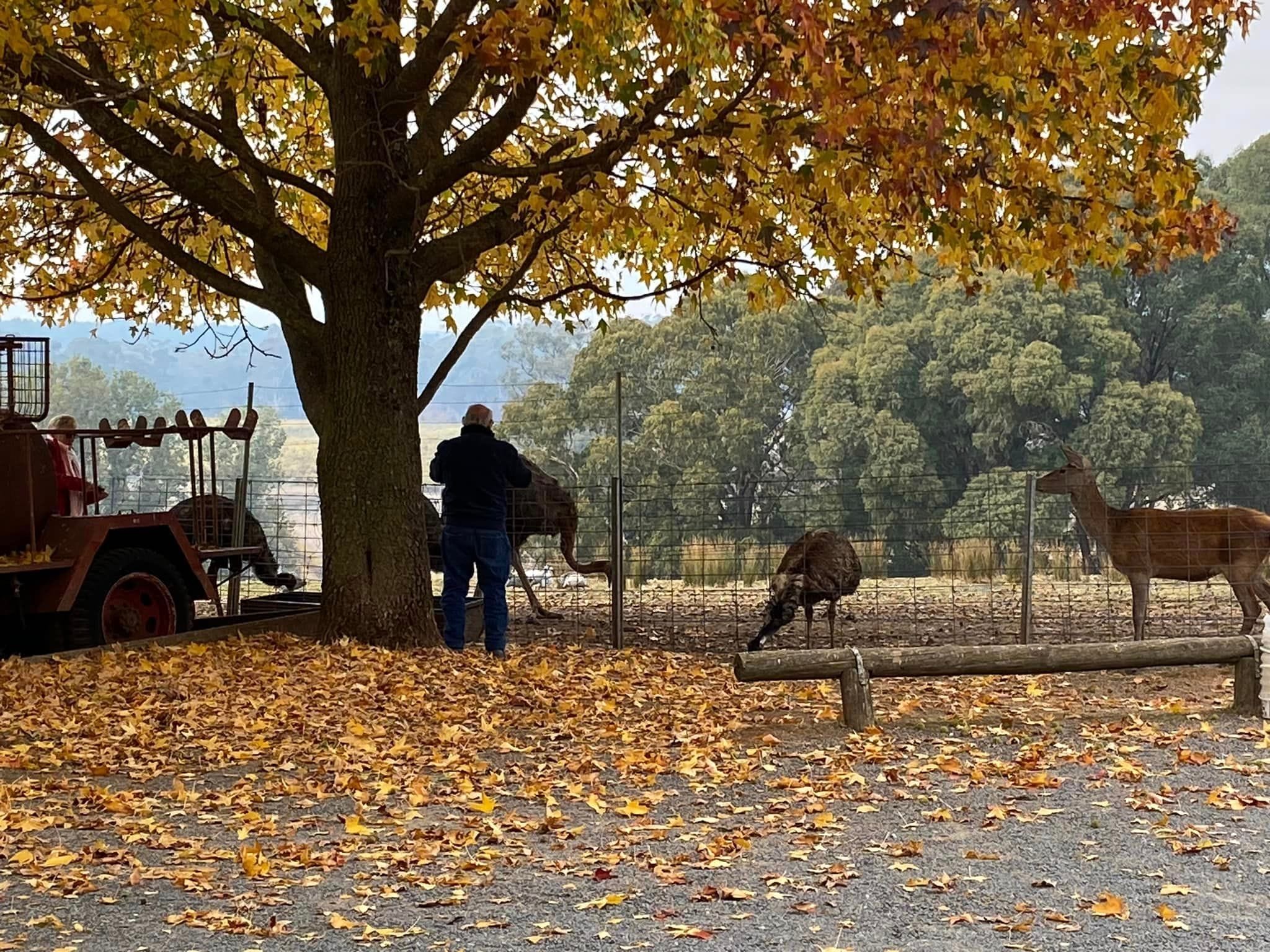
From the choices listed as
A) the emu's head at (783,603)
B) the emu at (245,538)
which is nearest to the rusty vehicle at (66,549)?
the emu at (245,538)

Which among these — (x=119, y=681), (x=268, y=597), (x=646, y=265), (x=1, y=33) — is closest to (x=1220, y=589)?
(x=646, y=265)

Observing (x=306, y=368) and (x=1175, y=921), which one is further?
(x=306, y=368)

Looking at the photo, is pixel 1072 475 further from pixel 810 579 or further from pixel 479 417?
pixel 479 417

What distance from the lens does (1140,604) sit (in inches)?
483

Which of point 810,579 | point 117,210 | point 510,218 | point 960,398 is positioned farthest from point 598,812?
point 960,398

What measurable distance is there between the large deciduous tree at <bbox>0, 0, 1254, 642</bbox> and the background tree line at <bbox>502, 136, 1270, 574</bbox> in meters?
19.0

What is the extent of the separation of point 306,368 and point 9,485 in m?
2.47

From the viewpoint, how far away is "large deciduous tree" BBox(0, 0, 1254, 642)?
328 inches

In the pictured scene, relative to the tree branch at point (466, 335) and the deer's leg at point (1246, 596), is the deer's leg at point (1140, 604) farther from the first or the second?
the tree branch at point (466, 335)

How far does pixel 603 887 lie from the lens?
17.7ft

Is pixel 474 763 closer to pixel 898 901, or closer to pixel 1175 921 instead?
pixel 898 901

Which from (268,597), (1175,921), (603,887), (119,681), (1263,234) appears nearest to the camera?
(1175,921)

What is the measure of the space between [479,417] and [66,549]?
3.24 metres

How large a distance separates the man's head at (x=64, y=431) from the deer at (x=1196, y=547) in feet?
28.6
